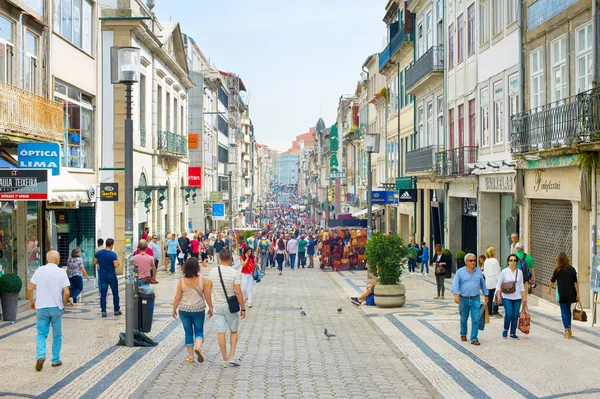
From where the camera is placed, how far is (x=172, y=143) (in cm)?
3903

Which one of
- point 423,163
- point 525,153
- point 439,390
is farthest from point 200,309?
point 423,163

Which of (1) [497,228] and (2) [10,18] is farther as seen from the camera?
(1) [497,228]

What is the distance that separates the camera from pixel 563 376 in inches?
412

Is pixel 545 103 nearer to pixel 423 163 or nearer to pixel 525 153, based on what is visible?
pixel 525 153

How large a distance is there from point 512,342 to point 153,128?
2540cm

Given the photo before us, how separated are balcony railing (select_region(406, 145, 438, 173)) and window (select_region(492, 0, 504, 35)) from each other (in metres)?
7.18

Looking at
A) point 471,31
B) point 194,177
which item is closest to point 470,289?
point 471,31

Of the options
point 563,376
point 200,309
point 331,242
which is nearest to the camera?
point 563,376

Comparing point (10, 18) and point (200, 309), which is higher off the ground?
point (10, 18)

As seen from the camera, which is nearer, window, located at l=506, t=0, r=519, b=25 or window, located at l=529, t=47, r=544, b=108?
Result: window, located at l=529, t=47, r=544, b=108

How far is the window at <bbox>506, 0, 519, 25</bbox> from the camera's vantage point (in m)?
21.4

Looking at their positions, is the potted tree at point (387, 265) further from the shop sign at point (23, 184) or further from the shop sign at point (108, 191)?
the shop sign at point (108, 191)

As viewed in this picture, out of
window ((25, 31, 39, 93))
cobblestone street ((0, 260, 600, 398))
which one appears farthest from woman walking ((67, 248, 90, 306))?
window ((25, 31, 39, 93))

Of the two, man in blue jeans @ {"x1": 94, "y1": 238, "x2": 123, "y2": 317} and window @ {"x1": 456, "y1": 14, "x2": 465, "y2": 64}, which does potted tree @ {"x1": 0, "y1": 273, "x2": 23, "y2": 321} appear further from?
window @ {"x1": 456, "y1": 14, "x2": 465, "y2": 64}
